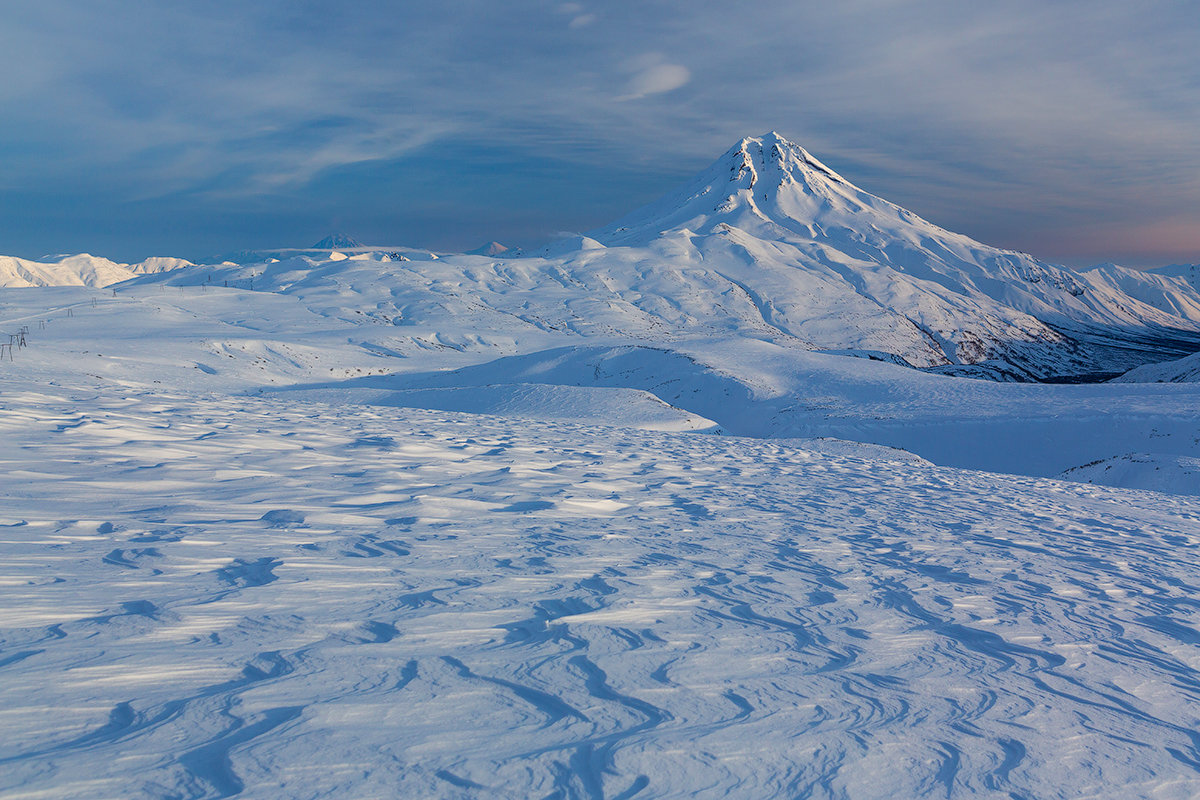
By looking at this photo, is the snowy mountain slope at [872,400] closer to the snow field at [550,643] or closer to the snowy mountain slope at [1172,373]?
the snow field at [550,643]

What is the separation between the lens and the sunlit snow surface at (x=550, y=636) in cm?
280

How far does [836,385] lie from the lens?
119ft

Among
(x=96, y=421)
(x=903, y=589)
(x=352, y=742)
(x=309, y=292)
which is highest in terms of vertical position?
(x=309, y=292)

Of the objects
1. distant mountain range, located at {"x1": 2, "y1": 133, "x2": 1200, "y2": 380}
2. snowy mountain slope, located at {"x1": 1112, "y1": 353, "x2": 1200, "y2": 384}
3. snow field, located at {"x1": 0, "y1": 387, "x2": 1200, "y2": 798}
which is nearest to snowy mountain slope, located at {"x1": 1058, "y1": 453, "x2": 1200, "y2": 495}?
snow field, located at {"x1": 0, "y1": 387, "x2": 1200, "y2": 798}

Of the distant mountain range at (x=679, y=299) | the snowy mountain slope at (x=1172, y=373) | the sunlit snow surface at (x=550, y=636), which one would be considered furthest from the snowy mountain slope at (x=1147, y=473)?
the snowy mountain slope at (x=1172, y=373)

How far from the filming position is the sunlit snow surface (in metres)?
2.80

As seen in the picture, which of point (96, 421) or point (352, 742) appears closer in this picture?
point (352, 742)

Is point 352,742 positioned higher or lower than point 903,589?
higher

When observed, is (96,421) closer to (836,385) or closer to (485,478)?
(485,478)

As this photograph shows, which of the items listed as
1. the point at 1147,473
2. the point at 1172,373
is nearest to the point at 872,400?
the point at 1147,473

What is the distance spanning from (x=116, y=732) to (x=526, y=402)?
923 inches

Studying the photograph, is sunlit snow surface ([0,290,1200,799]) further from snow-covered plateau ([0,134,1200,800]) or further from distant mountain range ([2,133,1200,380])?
distant mountain range ([2,133,1200,380])

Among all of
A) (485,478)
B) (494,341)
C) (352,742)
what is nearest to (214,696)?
(352,742)

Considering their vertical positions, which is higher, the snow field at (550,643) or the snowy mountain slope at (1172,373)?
the snow field at (550,643)
